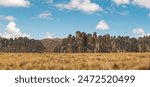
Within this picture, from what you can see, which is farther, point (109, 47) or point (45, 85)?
point (109, 47)

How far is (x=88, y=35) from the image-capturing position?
181375 mm

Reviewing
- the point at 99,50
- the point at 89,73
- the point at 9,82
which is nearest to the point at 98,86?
the point at 89,73

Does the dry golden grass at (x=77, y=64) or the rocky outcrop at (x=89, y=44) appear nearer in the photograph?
the dry golden grass at (x=77, y=64)

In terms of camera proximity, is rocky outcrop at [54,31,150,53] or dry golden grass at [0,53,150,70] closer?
dry golden grass at [0,53,150,70]

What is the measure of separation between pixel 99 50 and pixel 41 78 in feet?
529

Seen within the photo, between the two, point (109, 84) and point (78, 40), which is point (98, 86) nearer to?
point (109, 84)

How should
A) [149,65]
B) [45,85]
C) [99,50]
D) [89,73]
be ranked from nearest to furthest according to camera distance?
1. [45,85]
2. [89,73]
3. [149,65]
4. [99,50]

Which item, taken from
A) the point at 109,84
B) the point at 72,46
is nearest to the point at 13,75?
the point at 109,84

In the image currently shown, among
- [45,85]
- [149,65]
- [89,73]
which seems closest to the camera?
[45,85]

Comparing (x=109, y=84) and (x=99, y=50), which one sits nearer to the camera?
(x=109, y=84)

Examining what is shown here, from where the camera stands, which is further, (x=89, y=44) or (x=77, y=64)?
(x=89, y=44)

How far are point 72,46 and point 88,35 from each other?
40.5 ft

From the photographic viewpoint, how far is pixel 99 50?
174250mm

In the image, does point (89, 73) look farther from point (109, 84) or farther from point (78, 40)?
point (78, 40)
